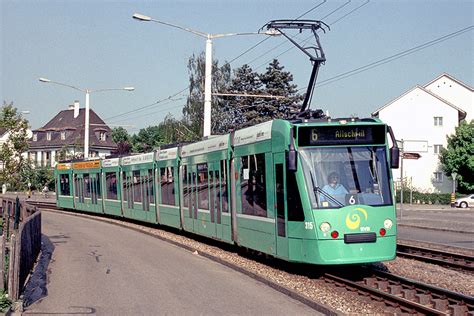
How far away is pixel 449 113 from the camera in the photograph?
75312mm

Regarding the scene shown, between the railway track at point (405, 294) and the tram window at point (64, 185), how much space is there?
102ft

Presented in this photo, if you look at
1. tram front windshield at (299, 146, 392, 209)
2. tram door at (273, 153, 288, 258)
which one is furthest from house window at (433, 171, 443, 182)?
tram front windshield at (299, 146, 392, 209)

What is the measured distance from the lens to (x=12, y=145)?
32500 millimetres

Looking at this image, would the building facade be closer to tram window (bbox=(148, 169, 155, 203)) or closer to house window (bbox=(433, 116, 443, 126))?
house window (bbox=(433, 116, 443, 126))

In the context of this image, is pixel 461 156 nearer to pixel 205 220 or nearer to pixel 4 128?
pixel 4 128

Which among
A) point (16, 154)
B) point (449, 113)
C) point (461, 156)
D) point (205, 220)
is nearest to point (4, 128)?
point (16, 154)

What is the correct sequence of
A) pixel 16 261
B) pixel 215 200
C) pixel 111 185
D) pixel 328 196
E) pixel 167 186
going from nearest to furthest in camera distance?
pixel 16 261, pixel 328 196, pixel 215 200, pixel 167 186, pixel 111 185

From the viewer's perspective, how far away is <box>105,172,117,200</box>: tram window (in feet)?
111

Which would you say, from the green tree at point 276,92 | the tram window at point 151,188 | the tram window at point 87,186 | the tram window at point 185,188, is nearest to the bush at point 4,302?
the tram window at point 185,188

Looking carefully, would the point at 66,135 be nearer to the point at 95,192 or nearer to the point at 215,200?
the point at 95,192

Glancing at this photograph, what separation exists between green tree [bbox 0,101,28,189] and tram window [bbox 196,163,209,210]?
1321 cm

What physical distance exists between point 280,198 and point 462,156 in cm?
5637

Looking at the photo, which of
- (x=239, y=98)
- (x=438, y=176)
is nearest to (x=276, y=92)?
(x=239, y=98)

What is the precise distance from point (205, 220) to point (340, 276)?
6.81 m
